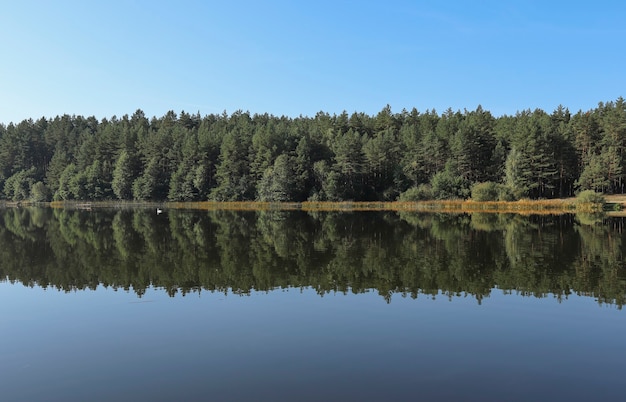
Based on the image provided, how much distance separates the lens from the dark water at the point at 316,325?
9.98m

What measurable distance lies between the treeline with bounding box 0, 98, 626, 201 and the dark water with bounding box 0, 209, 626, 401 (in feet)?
221

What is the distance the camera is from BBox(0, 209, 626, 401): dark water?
9.98 metres

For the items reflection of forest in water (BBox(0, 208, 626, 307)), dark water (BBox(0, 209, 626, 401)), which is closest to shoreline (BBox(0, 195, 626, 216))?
reflection of forest in water (BBox(0, 208, 626, 307))

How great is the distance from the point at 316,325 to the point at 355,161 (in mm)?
91144

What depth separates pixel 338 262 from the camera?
83.5 ft

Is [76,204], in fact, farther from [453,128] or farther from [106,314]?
[106,314]

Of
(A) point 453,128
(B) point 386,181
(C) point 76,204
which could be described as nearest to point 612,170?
(A) point 453,128

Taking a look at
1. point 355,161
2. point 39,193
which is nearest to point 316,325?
point 355,161

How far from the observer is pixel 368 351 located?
38.9 ft

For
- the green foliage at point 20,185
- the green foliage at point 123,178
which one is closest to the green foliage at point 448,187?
the green foliage at point 123,178

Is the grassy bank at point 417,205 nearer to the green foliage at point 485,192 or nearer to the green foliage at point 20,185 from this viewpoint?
the green foliage at point 485,192

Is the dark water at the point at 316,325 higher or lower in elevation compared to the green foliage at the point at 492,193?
lower

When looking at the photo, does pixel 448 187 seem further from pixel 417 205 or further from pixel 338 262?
pixel 338 262

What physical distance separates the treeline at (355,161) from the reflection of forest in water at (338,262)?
55.3 m
